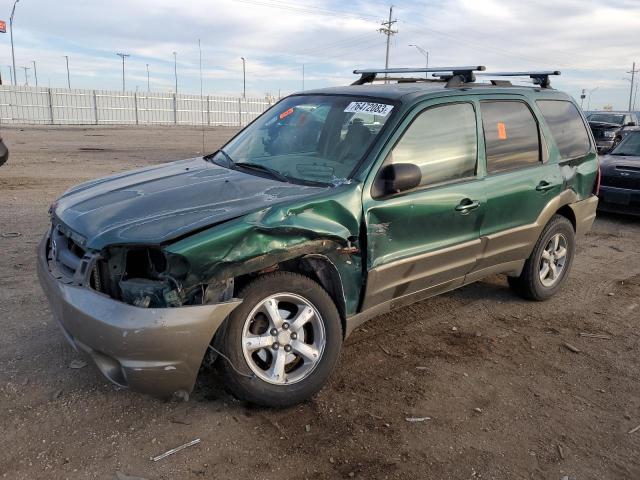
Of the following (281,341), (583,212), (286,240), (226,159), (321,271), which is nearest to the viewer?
(286,240)

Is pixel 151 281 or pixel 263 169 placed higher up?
pixel 263 169

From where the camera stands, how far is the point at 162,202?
320 centimetres

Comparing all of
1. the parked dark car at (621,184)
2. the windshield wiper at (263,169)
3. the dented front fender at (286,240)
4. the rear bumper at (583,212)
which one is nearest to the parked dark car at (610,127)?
the parked dark car at (621,184)

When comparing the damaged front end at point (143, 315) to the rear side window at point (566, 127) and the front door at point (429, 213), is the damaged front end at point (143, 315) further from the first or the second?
the rear side window at point (566, 127)

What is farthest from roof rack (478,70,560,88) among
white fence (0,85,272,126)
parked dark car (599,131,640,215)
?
white fence (0,85,272,126)

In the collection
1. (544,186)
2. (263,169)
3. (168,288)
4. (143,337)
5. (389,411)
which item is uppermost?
(263,169)

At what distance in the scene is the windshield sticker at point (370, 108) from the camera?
3.79 metres

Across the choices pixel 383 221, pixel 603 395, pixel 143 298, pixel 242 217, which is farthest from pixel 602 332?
pixel 143 298

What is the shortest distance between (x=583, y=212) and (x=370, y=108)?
2699 millimetres

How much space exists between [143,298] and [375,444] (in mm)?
1425

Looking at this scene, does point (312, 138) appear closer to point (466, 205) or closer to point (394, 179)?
point (394, 179)

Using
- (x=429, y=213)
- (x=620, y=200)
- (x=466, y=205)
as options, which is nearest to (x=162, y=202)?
(x=429, y=213)

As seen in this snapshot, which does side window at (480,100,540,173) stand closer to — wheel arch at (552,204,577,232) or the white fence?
wheel arch at (552,204,577,232)

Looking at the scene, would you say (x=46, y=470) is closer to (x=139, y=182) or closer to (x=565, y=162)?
(x=139, y=182)
